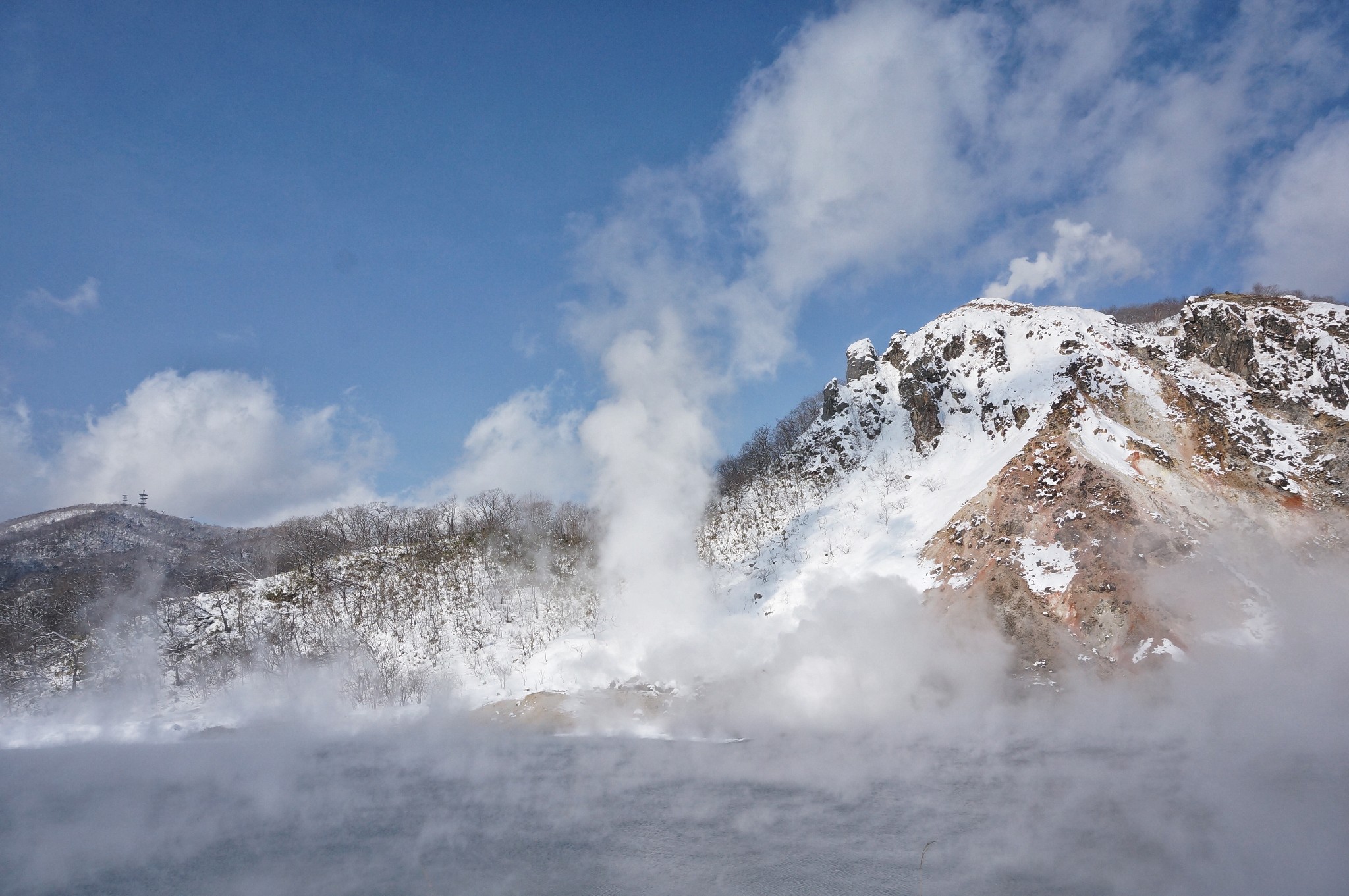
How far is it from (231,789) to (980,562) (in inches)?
696

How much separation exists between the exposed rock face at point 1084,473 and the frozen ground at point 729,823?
4.50m

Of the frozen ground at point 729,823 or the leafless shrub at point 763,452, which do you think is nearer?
the frozen ground at point 729,823

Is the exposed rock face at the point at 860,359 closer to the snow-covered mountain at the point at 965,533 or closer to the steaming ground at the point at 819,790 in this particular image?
the snow-covered mountain at the point at 965,533

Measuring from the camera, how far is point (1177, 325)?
21750 mm

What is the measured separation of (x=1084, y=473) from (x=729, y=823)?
13483 millimetres

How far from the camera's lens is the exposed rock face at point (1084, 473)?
1398cm

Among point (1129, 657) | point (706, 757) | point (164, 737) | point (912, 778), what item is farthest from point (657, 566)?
point (164, 737)

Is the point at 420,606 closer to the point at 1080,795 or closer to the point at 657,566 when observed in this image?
the point at 657,566

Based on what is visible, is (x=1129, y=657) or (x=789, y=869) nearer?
(x=789, y=869)

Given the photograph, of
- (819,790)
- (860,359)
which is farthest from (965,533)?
(860,359)

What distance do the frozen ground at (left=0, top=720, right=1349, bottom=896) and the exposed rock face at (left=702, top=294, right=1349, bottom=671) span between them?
4.50 m

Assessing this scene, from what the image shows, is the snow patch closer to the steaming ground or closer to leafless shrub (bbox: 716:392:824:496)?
the steaming ground

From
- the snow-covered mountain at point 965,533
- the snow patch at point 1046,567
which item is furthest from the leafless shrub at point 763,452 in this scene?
the snow patch at point 1046,567

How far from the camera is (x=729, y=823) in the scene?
27.1 feet
